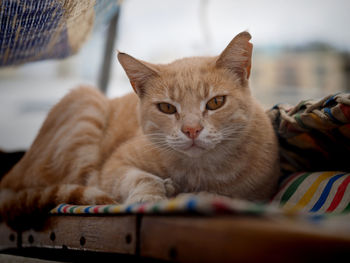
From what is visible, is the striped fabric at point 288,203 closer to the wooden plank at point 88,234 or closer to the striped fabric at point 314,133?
the wooden plank at point 88,234

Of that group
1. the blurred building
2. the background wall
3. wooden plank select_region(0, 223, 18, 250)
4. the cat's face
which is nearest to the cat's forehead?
the cat's face

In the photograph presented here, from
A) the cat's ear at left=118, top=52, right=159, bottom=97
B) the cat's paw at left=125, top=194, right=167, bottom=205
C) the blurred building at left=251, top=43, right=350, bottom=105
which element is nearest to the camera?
the cat's paw at left=125, top=194, right=167, bottom=205

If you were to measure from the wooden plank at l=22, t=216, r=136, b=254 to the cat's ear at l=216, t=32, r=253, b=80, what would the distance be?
817mm

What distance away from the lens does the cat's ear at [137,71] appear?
1425 millimetres

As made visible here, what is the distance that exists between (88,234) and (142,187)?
301 mm

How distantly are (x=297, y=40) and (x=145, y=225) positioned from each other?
9.53ft

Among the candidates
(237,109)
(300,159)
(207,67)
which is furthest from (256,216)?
(300,159)

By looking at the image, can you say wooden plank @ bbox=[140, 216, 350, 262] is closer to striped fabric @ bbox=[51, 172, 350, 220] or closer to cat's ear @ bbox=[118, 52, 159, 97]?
striped fabric @ bbox=[51, 172, 350, 220]

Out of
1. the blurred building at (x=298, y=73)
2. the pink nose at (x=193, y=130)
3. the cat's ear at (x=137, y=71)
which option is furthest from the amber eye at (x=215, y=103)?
the blurred building at (x=298, y=73)

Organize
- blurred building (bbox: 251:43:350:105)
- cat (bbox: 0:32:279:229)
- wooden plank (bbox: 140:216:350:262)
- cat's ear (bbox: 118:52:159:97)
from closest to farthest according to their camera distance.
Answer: wooden plank (bbox: 140:216:350:262), cat (bbox: 0:32:279:229), cat's ear (bbox: 118:52:159:97), blurred building (bbox: 251:43:350:105)

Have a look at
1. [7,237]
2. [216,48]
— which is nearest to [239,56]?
[7,237]

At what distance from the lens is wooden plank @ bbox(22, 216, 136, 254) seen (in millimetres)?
914

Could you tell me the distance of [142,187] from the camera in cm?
131

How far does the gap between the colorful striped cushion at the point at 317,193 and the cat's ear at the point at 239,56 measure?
0.56 meters
